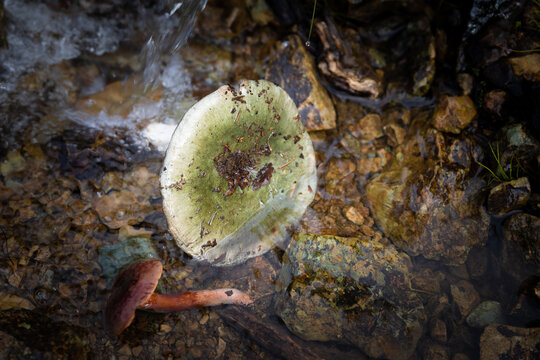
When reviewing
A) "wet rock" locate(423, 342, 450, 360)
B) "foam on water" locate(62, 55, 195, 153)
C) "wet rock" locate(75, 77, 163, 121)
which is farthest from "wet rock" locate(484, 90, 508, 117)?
"wet rock" locate(75, 77, 163, 121)

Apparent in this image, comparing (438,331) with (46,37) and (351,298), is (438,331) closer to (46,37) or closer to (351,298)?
(351,298)

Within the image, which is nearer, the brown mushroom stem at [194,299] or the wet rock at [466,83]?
the brown mushroom stem at [194,299]

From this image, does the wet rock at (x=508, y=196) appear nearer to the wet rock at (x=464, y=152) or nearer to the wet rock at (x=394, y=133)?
the wet rock at (x=464, y=152)

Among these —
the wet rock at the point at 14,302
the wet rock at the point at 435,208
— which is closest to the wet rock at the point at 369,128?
the wet rock at the point at 435,208

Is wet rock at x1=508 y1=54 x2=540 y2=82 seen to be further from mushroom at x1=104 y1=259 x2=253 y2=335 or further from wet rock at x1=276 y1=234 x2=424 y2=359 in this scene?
mushroom at x1=104 y1=259 x2=253 y2=335

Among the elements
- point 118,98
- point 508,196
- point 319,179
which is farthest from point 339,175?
point 118,98
